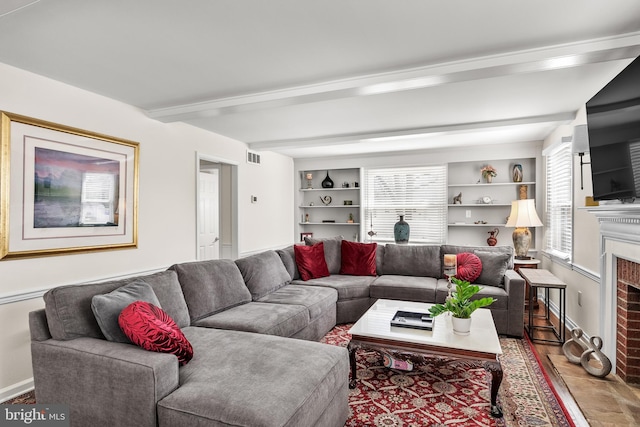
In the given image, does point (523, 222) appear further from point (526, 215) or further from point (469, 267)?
point (469, 267)

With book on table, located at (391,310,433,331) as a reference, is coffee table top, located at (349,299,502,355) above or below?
below

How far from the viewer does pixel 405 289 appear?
4031 mm

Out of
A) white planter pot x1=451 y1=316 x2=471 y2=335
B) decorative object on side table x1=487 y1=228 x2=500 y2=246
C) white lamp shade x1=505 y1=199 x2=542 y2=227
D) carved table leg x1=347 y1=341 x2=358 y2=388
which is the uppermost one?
white lamp shade x1=505 y1=199 x2=542 y2=227

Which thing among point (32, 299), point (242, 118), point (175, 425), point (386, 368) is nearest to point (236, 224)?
point (242, 118)

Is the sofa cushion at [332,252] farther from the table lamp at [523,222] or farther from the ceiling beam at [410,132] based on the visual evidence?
the table lamp at [523,222]

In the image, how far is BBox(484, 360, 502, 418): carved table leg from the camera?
7.22 ft

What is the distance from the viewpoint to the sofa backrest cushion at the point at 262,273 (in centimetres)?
353

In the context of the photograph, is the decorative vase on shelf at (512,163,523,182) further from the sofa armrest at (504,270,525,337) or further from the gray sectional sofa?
the gray sectional sofa

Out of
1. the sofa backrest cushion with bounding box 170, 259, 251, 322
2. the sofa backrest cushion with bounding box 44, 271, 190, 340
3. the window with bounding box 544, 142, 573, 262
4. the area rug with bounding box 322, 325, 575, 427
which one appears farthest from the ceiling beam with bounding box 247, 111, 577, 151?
the sofa backrest cushion with bounding box 44, 271, 190, 340

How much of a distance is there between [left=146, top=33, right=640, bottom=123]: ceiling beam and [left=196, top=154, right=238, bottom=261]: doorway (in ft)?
5.35

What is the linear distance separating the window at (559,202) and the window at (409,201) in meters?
1.51

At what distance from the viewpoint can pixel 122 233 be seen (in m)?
3.45

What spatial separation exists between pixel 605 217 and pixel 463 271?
1.57 metres

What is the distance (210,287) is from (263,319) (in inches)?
22.0
